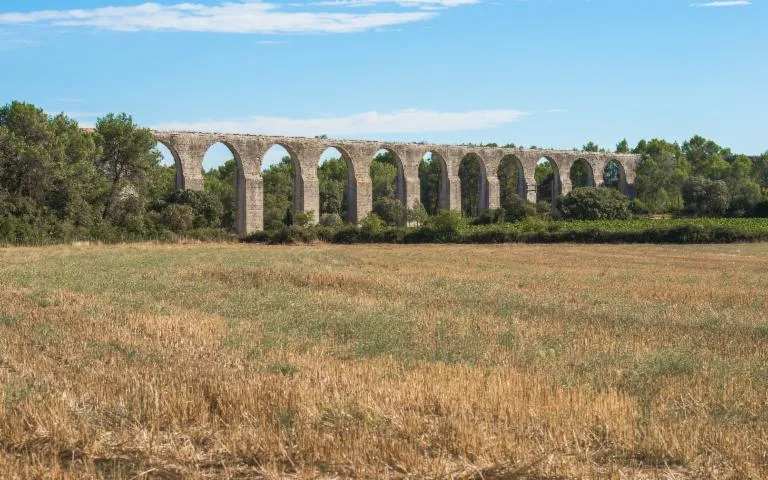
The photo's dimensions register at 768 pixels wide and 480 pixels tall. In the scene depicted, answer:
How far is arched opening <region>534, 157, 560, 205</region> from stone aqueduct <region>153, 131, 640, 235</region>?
16cm

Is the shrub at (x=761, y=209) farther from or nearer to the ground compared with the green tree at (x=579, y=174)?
nearer to the ground

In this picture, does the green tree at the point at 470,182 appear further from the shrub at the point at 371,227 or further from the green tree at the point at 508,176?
the shrub at the point at 371,227

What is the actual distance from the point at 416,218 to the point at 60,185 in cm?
2185

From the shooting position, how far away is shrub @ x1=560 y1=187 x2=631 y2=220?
5319cm

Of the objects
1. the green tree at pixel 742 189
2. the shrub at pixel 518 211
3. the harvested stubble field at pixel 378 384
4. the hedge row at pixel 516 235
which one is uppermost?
the green tree at pixel 742 189

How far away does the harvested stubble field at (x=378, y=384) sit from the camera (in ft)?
15.4

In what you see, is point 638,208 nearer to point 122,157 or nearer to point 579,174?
point 579,174

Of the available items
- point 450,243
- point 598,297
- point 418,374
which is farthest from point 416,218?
point 418,374

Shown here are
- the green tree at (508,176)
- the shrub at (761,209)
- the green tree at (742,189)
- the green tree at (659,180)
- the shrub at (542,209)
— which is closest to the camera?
the shrub at (761,209)

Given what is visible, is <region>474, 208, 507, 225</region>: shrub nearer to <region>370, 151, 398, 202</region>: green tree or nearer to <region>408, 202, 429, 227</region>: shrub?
<region>408, 202, 429, 227</region>: shrub

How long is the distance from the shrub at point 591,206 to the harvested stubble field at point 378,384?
38.9 meters

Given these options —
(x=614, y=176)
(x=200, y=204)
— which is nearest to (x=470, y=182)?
(x=614, y=176)

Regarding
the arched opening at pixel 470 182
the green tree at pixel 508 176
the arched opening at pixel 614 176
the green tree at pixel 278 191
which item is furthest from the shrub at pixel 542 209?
the green tree at pixel 278 191

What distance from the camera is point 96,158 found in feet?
123
